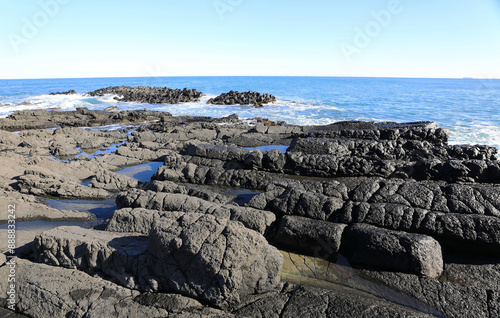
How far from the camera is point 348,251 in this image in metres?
5.12

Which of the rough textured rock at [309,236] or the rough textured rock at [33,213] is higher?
the rough textured rock at [309,236]

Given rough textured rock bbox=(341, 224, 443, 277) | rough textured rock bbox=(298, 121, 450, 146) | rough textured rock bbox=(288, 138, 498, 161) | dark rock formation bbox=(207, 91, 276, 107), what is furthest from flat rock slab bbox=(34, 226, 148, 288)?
dark rock formation bbox=(207, 91, 276, 107)

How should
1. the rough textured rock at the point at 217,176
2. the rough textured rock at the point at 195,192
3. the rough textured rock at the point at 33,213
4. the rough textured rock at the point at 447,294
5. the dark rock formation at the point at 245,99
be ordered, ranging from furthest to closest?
the dark rock formation at the point at 245,99 < the rough textured rock at the point at 217,176 < the rough textured rock at the point at 195,192 < the rough textured rock at the point at 33,213 < the rough textured rock at the point at 447,294

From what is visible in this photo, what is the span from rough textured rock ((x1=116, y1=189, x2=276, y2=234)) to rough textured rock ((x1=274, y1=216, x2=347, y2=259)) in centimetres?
37

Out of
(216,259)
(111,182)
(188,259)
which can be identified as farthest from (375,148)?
(111,182)

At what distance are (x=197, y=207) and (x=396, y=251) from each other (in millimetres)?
4007

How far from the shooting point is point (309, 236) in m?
5.34

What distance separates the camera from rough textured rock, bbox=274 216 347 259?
518 centimetres

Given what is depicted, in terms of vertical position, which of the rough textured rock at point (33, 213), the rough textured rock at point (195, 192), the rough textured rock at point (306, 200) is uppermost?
the rough textured rock at point (306, 200)

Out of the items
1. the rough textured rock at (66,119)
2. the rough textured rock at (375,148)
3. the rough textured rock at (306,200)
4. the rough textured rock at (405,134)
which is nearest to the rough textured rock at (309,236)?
the rough textured rock at (306,200)

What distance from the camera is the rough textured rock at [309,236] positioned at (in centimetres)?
518

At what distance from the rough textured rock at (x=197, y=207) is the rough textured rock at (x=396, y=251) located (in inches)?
69.6

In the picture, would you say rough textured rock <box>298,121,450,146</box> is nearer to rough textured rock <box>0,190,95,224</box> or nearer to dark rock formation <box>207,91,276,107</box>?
rough textured rock <box>0,190,95,224</box>

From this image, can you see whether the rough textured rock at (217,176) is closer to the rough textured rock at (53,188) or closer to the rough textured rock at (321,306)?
the rough textured rock at (53,188)
